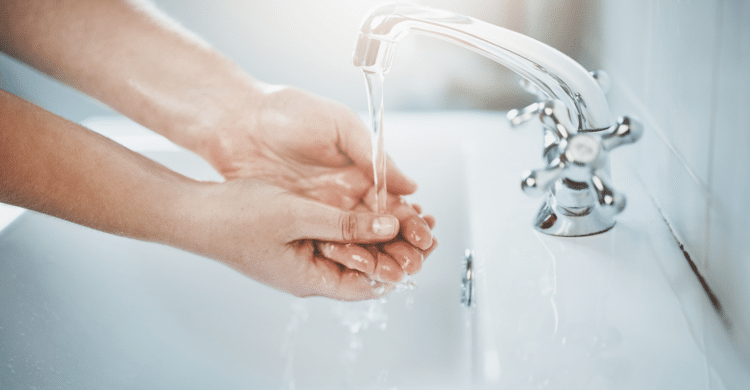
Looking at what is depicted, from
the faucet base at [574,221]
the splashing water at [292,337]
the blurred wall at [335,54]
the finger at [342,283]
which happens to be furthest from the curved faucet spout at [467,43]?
the blurred wall at [335,54]

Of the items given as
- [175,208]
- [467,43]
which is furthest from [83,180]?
[467,43]

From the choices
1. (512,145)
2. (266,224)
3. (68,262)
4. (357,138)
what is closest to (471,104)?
(512,145)

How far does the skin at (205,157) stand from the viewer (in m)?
0.61

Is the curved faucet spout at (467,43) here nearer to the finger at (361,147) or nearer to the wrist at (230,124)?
the finger at (361,147)

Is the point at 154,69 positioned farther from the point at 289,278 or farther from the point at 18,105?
the point at 289,278

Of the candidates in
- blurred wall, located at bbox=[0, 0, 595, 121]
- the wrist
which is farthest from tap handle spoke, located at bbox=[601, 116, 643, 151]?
blurred wall, located at bbox=[0, 0, 595, 121]

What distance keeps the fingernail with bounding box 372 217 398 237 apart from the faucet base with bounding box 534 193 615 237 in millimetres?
→ 146

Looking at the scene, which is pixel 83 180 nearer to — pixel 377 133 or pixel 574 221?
pixel 377 133

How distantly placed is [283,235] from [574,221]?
0.93ft

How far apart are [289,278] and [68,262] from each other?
357 millimetres

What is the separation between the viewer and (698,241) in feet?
1.69

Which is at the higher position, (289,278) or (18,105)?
(18,105)

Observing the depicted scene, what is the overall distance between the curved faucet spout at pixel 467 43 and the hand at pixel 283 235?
0.62 feet

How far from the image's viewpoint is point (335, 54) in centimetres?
111
